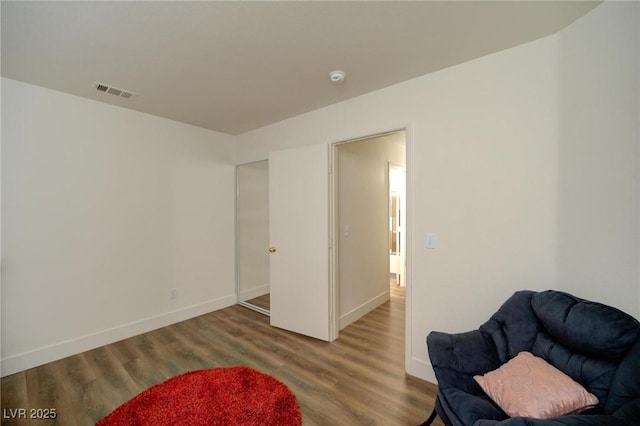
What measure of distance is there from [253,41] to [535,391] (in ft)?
8.28

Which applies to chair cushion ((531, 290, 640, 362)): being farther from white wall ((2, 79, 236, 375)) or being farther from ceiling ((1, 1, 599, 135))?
white wall ((2, 79, 236, 375))

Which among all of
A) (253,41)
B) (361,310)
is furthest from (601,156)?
(361,310)

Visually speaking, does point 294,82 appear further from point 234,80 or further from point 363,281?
point 363,281

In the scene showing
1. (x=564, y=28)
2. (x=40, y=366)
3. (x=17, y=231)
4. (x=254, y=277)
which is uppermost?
(x=564, y=28)

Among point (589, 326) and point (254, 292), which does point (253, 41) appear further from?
point (254, 292)

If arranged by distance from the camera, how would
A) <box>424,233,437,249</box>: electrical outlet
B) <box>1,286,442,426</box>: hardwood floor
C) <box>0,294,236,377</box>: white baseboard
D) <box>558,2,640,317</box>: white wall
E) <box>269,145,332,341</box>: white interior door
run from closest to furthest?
<box>558,2,640,317</box>: white wall → <box>1,286,442,426</box>: hardwood floor → <box>424,233,437,249</box>: electrical outlet → <box>0,294,236,377</box>: white baseboard → <box>269,145,332,341</box>: white interior door

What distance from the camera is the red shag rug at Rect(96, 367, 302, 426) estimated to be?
181 cm

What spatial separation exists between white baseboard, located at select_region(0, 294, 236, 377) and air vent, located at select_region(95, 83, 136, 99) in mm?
2464

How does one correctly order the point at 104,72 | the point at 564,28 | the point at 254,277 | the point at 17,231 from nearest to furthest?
the point at 564,28 < the point at 104,72 < the point at 17,231 < the point at 254,277

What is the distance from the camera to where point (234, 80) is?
241cm

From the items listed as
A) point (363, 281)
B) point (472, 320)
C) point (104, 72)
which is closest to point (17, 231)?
point (104, 72)

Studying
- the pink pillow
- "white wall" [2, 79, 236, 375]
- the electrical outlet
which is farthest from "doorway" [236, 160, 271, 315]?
the pink pillow

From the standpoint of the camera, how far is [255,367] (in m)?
2.45

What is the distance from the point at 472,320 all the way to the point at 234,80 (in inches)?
111
